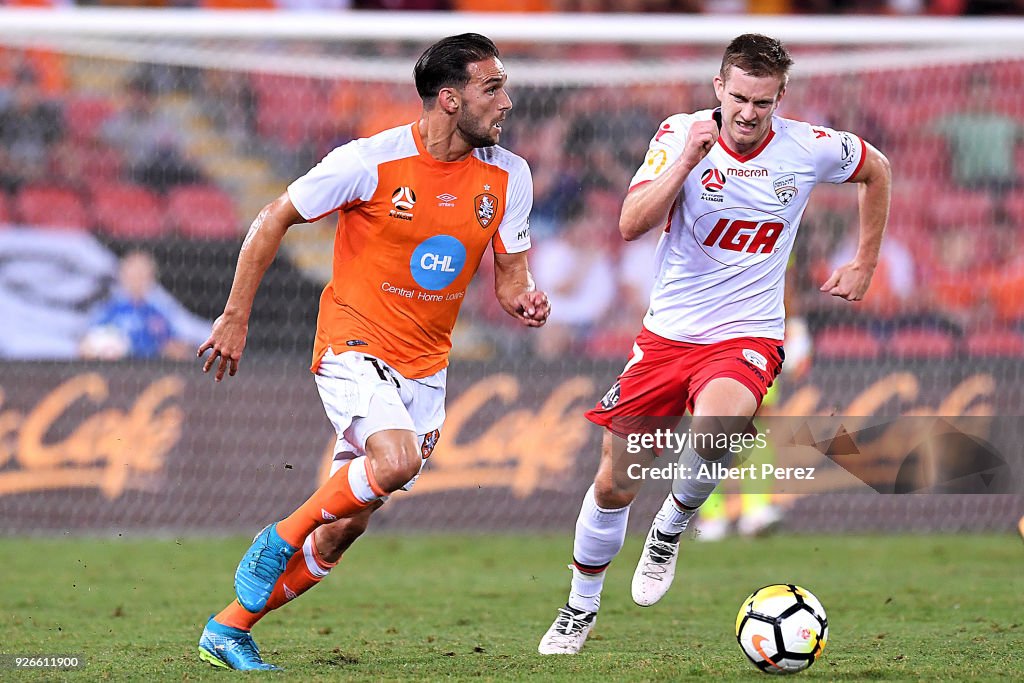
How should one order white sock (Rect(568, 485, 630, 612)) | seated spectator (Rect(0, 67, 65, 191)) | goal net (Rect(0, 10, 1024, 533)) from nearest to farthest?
white sock (Rect(568, 485, 630, 612)), goal net (Rect(0, 10, 1024, 533)), seated spectator (Rect(0, 67, 65, 191))

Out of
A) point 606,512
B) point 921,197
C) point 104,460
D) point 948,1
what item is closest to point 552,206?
point 921,197

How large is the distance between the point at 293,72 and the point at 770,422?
5.47 metres

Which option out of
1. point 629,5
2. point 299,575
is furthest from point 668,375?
point 629,5

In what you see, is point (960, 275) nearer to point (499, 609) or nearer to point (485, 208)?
point (499, 609)

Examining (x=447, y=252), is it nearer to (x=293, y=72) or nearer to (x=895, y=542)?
(x=895, y=542)

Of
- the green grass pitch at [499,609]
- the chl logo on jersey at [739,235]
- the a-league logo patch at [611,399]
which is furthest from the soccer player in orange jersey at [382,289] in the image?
the chl logo on jersey at [739,235]

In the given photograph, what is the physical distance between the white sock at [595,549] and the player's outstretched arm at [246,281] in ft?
6.09

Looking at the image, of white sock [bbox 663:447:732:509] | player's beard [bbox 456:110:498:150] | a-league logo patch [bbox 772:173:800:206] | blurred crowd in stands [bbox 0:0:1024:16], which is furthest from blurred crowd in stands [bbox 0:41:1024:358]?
player's beard [bbox 456:110:498:150]

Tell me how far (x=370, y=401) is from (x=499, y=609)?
271cm

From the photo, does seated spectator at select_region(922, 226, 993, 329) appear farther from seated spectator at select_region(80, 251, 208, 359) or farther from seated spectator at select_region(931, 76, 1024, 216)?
seated spectator at select_region(80, 251, 208, 359)

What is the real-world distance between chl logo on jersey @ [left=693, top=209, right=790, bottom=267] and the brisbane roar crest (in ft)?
3.23

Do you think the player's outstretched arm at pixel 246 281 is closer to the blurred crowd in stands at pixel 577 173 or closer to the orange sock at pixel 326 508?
the orange sock at pixel 326 508

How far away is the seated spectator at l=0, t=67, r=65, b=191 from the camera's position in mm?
13008

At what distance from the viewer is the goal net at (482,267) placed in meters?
11.2
